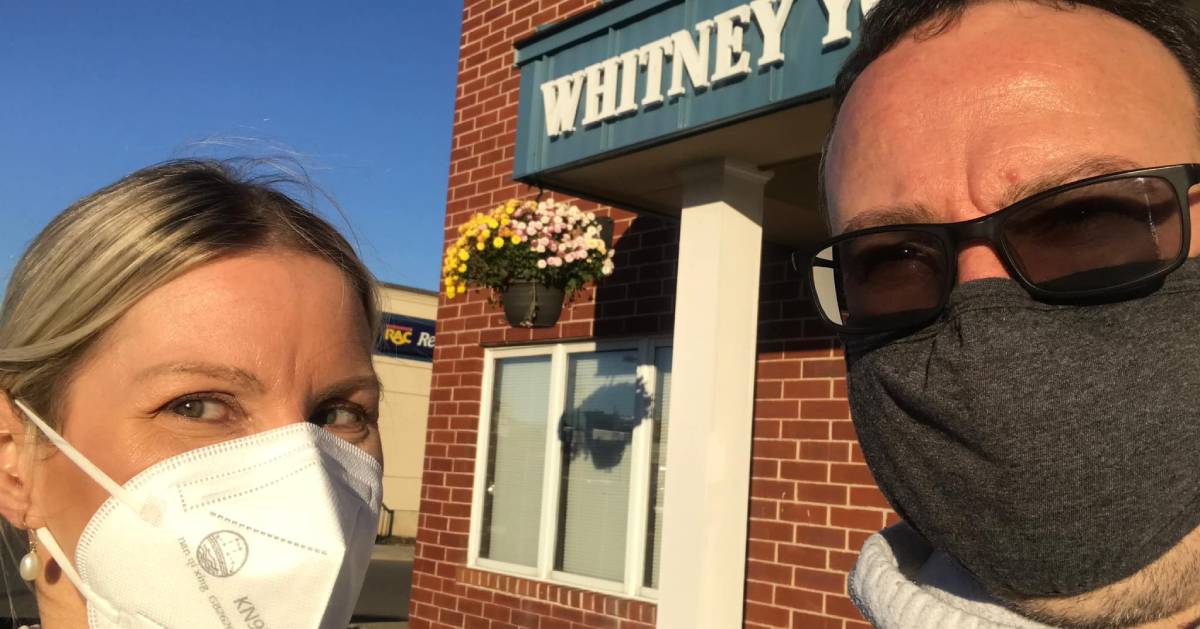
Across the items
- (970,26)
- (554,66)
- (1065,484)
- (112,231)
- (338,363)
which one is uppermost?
(554,66)

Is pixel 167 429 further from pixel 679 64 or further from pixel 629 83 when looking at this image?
pixel 629 83

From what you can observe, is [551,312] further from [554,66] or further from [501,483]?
[501,483]

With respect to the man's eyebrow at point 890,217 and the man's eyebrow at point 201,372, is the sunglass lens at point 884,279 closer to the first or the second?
the man's eyebrow at point 890,217

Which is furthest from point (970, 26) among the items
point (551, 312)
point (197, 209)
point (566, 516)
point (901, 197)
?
point (566, 516)

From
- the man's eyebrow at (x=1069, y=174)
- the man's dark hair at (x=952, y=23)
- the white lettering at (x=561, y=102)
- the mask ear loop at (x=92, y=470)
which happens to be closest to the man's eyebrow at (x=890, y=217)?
the man's eyebrow at (x=1069, y=174)

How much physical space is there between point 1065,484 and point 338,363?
131cm

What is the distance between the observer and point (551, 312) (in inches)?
211

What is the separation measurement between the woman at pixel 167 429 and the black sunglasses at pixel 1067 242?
1.08 metres

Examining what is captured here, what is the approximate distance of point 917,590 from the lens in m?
1.46

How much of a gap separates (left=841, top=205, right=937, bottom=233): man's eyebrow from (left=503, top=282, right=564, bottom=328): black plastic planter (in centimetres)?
368

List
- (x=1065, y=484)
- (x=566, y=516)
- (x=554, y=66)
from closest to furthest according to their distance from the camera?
1. (x=1065, y=484)
2. (x=554, y=66)
3. (x=566, y=516)

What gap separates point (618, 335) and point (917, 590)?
4.83m

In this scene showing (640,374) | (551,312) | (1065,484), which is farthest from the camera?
(640,374)

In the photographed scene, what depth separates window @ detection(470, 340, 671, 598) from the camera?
6.07 metres
